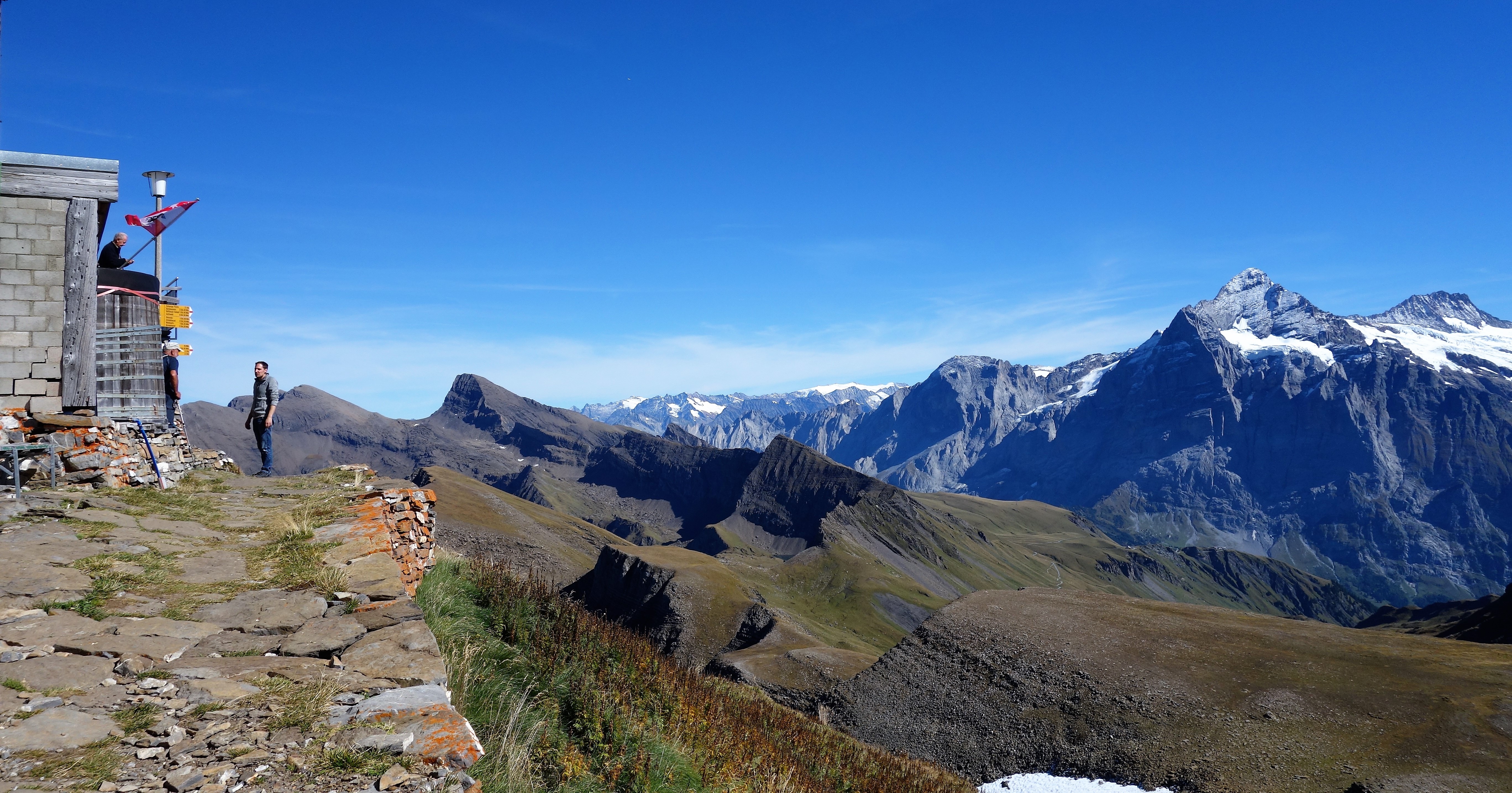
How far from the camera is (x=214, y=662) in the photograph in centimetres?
691

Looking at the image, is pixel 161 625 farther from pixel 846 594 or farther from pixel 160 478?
pixel 846 594

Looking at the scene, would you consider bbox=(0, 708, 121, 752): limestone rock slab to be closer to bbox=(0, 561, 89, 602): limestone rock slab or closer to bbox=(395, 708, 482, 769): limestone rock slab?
bbox=(395, 708, 482, 769): limestone rock slab

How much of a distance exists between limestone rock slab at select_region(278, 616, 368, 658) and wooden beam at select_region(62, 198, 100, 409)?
13058 mm

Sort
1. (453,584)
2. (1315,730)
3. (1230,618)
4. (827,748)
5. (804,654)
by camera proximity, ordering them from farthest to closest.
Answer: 1. (804,654)
2. (1230,618)
3. (1315,730)
4. (827,748)
5. (453,584)

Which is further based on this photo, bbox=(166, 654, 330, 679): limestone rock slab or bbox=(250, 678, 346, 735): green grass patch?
bbox=(166, 654, 330, 679): limestone rock slab

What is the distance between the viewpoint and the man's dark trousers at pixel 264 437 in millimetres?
21031

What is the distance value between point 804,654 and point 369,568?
54616 mm

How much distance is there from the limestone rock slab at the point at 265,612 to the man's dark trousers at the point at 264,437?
13.3m

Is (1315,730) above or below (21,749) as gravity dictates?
below

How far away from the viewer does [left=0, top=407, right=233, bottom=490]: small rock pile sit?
46.1ft

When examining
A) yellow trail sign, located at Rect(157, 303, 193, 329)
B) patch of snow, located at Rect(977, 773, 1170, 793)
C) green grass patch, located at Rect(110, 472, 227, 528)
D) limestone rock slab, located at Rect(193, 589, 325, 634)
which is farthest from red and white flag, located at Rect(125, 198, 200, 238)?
patch of snow, located at Rect(977, 773, 1170, 793)

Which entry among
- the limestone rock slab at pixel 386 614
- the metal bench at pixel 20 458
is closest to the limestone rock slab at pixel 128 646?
the limestone rock slab at pixel 386 614

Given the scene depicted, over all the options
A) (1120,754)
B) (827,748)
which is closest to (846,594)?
(1120,754)

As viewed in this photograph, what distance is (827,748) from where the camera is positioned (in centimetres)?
1827
